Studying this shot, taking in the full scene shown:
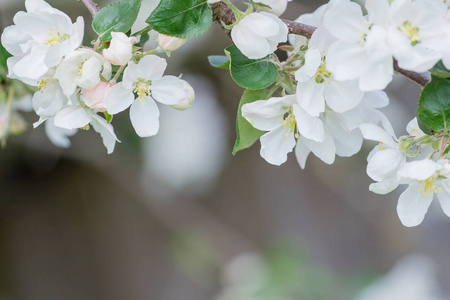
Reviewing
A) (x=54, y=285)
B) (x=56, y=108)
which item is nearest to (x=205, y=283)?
(x=54, y=285)

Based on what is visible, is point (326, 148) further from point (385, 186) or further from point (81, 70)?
point (81, 70)

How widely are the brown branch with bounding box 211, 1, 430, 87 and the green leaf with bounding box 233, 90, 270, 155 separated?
0.09 m

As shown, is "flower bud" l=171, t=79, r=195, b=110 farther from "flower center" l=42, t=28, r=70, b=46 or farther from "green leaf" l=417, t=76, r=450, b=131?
"green leaf" l=417, t=76, r=450, b=131

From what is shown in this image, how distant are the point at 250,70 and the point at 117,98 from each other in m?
0.16

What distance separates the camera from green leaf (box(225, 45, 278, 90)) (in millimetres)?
621

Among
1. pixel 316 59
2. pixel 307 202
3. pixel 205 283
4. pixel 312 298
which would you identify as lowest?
pixel 205 283

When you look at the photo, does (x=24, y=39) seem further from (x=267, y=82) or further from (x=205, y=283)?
(x=205, y=283)

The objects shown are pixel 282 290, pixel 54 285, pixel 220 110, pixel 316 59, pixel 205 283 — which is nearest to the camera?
pixel 316 59

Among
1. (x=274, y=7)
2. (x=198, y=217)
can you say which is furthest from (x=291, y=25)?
(x=198, y=217)

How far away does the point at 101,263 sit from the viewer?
314 cm

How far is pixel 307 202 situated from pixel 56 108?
2.30 meters

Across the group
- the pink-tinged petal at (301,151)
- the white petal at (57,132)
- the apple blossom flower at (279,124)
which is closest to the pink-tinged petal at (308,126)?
the apple blossom flower at (279,124)

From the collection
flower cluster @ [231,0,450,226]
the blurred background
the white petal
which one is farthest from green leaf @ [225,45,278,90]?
the blurred background

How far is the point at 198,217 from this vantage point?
2867 mm
